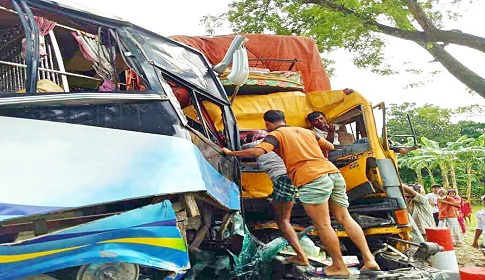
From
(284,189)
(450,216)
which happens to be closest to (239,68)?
(284,189)

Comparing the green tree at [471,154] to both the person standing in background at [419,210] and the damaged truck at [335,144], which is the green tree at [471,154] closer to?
the person standing in background at [419,210]

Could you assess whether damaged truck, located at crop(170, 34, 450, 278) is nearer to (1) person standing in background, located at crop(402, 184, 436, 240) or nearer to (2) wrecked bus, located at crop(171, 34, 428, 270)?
(2) wrecked bus, located at crop(171, 34, 428, 270)

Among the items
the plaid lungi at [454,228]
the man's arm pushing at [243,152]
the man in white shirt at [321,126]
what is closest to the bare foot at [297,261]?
the man's arm pushing at [243,152]

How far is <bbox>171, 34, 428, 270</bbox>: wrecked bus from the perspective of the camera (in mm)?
5156

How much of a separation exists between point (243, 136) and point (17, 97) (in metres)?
3.19

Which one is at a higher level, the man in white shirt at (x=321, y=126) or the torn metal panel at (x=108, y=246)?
the man in white shirt at (x=321, y=126)

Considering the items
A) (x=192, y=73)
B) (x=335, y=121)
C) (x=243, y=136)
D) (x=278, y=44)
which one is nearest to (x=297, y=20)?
(x=278, y=44)

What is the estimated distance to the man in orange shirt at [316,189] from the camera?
3.90 meters

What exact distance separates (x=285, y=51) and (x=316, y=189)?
3.50 m

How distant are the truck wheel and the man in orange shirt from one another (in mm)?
1637

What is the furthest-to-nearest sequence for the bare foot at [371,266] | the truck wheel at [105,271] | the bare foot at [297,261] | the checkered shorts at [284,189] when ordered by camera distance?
the checkered shorts at [284,189] → the bare foot at [297,261] → the bare foot at [371,266] → the truck wheel at [105,271]

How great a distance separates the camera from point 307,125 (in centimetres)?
602

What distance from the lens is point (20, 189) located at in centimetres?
215

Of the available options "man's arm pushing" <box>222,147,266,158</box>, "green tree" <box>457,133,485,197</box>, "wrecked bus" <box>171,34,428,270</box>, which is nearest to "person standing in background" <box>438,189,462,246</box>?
"wrecked bus" <box>171,34,428,270</box>
